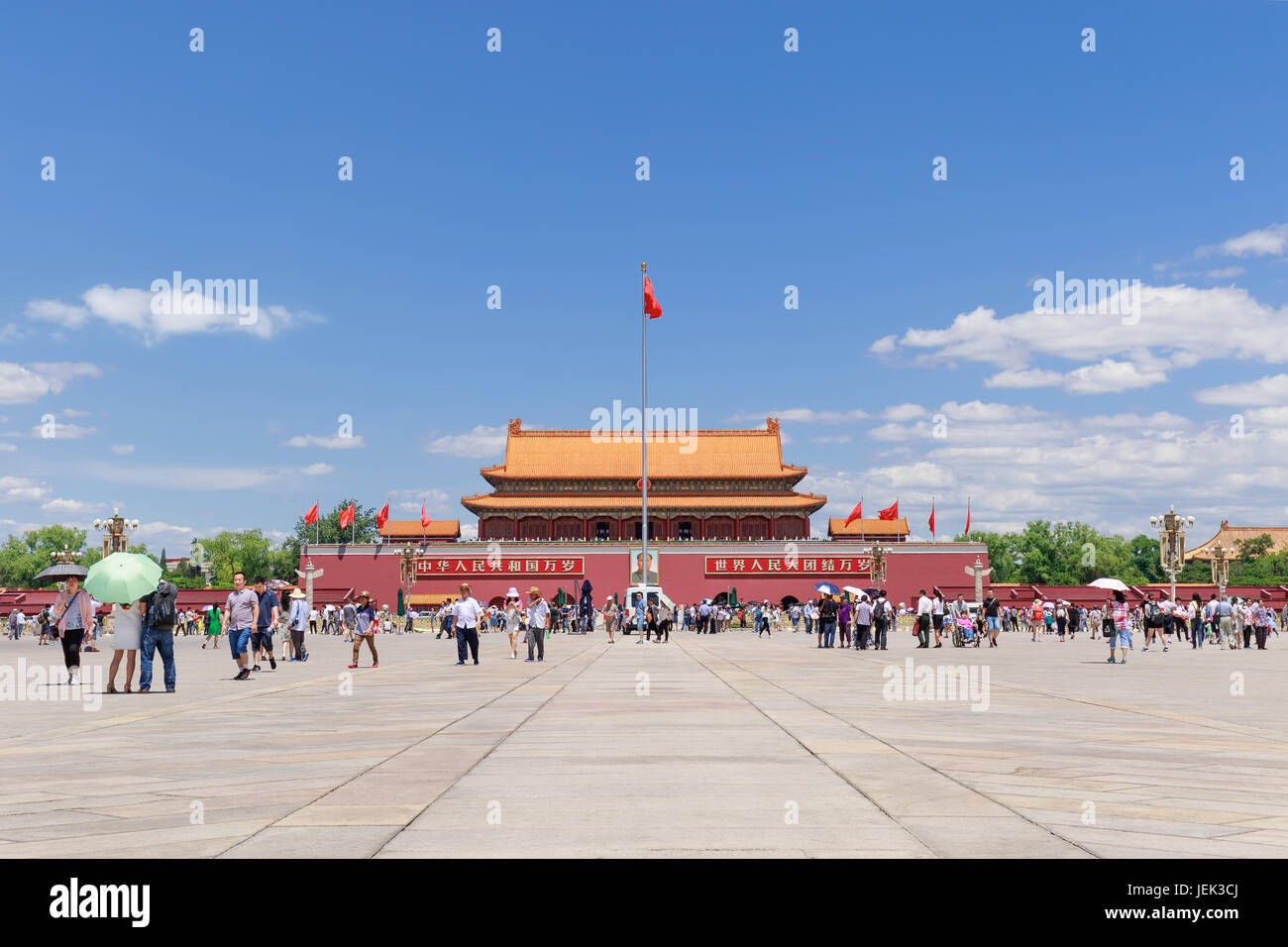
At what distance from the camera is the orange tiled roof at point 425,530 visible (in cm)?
7025

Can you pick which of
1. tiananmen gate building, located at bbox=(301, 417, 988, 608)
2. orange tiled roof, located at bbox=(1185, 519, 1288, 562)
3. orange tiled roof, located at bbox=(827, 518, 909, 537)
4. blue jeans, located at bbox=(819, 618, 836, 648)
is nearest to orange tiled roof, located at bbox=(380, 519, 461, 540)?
Result: tiananmen gate building, located at bbox=(301, 417, 988, 608)

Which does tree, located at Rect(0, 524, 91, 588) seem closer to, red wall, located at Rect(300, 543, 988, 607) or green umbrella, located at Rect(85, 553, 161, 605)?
red wall, located at Rect(300, 543, 988, 607)

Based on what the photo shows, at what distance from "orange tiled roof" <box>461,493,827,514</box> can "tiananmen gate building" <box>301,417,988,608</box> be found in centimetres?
8

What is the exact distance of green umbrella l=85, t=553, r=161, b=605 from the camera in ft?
44.4

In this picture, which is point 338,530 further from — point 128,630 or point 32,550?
point 128,630

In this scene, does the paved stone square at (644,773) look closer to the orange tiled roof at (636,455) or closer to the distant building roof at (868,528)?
the orange tiled roof at (636,455)

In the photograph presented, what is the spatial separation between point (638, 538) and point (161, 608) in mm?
51176

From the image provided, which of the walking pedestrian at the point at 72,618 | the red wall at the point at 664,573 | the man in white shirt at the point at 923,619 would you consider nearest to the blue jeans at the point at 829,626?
the man in white shirt at the point at 923,619

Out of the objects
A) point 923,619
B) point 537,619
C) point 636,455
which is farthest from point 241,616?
point 636,455
